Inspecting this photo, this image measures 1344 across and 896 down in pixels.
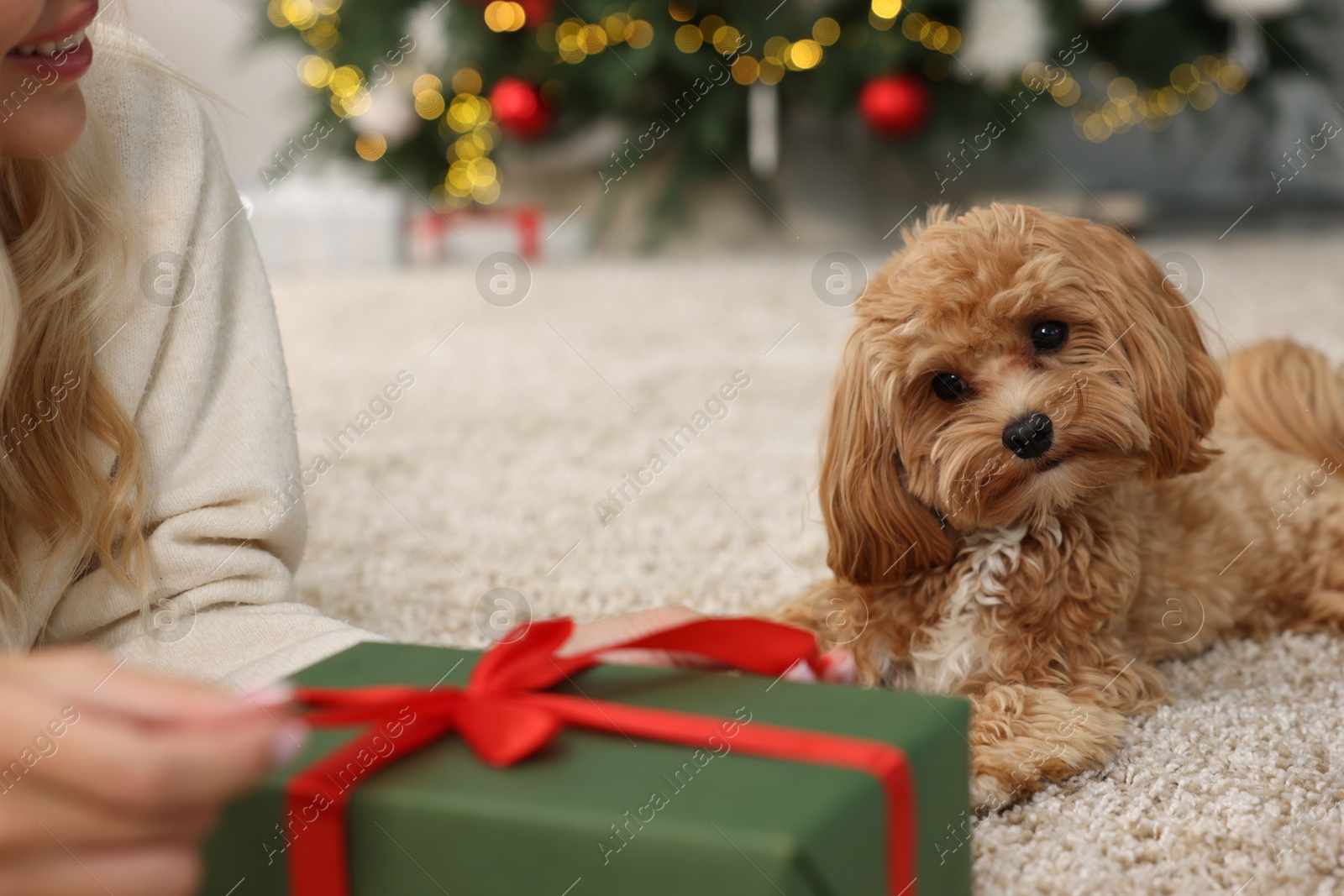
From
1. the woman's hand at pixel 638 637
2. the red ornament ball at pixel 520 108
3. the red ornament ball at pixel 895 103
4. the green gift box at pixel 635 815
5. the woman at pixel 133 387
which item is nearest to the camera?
the green gift box at pixel 635 815

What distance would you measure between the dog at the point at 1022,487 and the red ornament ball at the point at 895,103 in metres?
2.89

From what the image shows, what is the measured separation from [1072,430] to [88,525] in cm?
88

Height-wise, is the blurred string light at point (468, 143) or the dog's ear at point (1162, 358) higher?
the dog's ear at point (1162, 358)

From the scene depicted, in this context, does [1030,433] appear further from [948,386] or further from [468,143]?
[468,143]

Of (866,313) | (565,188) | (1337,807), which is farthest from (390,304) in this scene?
(1337,807)

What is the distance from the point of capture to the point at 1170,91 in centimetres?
419

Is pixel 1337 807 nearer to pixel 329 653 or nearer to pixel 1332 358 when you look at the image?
pixel 329 653

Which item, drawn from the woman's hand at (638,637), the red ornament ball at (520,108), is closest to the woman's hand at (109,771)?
the woman's hand at (638,637)

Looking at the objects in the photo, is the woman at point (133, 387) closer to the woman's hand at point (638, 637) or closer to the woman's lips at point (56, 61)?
the woman's lips at point (56, 61)

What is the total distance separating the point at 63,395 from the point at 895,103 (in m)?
3.32

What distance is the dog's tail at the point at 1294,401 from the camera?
1.50 meters

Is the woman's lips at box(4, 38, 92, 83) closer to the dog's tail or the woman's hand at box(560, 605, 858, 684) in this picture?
the woman's hand at box(560, 605, 858, 684)

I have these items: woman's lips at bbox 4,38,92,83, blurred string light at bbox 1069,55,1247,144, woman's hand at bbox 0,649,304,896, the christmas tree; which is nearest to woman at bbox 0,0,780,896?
woman's lips at bbox 4,38,92,83

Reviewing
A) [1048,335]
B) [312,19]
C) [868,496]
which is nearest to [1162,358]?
[1048,335]
